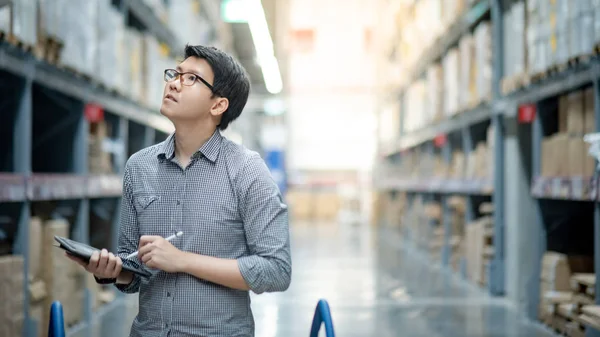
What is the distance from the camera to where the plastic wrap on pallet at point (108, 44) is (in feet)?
18.4

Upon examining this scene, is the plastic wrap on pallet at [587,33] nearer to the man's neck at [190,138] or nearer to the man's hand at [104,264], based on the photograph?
the man's neck at [190,138]

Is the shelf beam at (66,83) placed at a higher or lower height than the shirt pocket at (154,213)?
higher

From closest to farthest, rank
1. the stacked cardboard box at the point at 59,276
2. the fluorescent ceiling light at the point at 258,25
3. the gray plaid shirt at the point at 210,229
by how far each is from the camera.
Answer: the gray plaid shirt at the point at 210,229 → the stacked cardboard box at the point at 59,276 → the fluorescent ceiling light at the point at 258,25

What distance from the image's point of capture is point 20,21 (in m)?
3.95

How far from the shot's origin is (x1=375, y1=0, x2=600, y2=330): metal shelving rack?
479cm

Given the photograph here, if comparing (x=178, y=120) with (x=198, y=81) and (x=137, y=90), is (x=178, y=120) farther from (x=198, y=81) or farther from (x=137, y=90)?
(x=137, y=90)

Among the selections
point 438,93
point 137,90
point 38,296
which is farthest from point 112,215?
point 438,93

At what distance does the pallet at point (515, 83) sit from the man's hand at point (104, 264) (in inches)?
171

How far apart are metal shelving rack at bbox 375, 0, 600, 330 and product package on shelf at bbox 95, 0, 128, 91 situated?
3.39 meters

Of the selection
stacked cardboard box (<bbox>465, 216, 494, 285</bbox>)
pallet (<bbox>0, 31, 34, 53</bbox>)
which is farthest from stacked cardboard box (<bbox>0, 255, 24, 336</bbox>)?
stacked cardboard box (<bbox>465, 216, 494, 285</bbox>)

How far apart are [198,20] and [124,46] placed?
12.7 feet

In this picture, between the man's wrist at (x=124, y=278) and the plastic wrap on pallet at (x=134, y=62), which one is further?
the plastic wrap on pallet at (x=134, y=62)

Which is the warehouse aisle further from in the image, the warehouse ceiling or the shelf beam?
the warehouse ceiling

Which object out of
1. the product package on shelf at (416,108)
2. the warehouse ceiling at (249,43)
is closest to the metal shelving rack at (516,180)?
the product package on shelf at (416,108)
